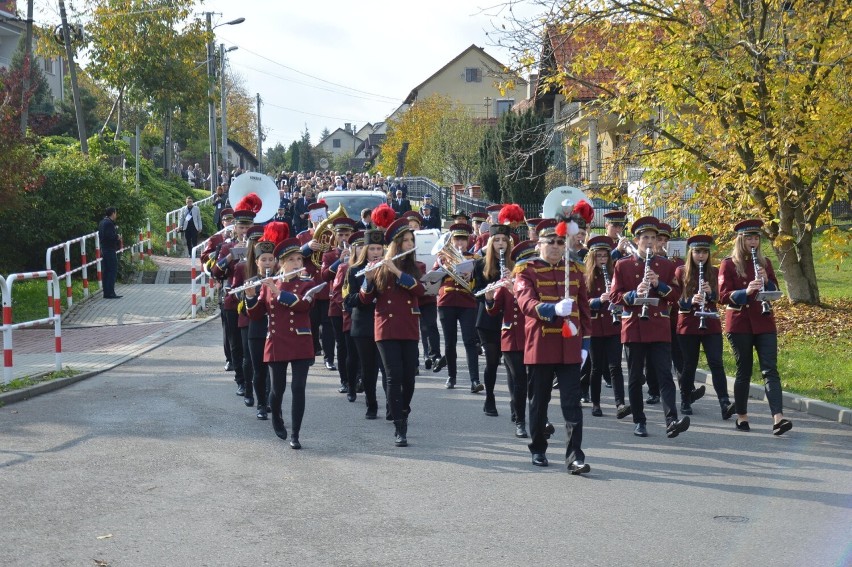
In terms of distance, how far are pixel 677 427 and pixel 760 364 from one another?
122 centimetres

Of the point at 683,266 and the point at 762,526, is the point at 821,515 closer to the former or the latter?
the point at 762,526

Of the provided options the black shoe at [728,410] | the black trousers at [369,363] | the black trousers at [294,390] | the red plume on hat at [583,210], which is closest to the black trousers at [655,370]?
the black shoe at [728,410]

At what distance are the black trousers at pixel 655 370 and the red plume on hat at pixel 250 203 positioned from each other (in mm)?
5134

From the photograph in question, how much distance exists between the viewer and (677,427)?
977cm

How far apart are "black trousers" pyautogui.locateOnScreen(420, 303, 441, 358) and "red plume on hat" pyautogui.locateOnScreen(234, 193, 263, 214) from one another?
2.45m

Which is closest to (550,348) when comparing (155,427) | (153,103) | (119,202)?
(155,427)

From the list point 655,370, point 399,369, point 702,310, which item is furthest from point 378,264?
point 702,310

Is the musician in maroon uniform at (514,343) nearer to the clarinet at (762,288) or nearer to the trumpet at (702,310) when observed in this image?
the trumpet at (702,310)

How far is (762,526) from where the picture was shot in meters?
6.96

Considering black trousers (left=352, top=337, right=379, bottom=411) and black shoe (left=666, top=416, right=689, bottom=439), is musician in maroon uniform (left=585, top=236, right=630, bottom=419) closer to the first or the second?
black shoe (left=666, top=416, right=689, bottom=439)

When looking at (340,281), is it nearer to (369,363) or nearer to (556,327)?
(369,363)

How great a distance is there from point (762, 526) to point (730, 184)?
13.3 metres

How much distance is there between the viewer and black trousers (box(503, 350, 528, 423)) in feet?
32.3

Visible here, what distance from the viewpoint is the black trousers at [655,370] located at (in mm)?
9992
